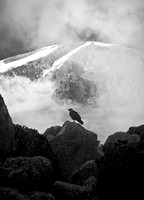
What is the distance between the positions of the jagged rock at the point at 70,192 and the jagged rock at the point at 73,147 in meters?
10.6

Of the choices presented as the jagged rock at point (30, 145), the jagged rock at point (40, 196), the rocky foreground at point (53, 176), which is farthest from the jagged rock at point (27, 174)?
the jagged rock at point (30, 145)

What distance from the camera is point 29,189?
13.3 metres

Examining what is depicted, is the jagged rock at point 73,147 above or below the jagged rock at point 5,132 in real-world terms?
above

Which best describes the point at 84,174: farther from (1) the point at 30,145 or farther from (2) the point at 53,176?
(2) the point at 53,176

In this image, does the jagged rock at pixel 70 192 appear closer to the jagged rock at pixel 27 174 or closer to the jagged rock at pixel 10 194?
the jagged rock at pixel 27 174

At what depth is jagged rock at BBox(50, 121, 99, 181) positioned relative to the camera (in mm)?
26531

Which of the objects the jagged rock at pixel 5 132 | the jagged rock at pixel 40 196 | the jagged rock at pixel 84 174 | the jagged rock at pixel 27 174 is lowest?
the jagged rock at pixel 40 196

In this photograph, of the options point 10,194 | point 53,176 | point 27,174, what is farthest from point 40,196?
point 53,176

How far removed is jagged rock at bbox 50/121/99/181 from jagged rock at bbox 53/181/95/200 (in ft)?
34.8

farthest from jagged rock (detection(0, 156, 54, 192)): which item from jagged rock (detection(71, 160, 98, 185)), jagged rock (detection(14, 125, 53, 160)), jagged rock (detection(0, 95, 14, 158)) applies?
jagged rock (detection(71, 160, 98, 185))

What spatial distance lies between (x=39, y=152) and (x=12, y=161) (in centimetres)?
625

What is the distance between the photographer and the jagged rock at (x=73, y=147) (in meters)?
26.5

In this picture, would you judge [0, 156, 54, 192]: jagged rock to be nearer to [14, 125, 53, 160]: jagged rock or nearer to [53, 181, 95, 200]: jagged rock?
[53, 181, 95, 200]: jagged rock

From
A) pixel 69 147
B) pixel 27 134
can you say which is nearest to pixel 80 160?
pixel 69 147
